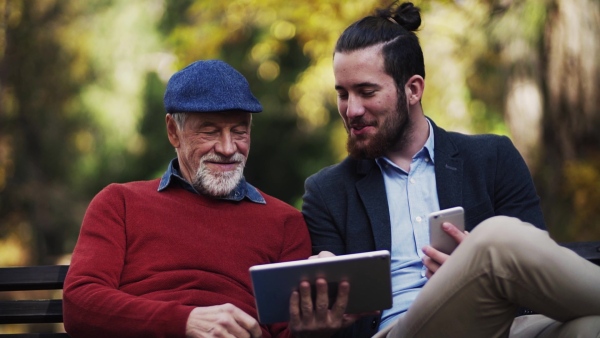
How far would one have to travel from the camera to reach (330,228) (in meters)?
4.07

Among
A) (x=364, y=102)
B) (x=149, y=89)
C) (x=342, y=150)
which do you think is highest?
(x=364, y=102)

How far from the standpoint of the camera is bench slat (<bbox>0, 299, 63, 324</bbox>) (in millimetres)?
4184

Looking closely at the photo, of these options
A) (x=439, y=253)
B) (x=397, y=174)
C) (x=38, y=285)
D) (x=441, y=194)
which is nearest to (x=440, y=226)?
(x=439, y=253)

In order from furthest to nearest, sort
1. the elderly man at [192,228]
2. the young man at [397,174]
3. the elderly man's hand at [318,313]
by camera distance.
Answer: the young man at [397,174] < the elderly man at [192,228] < the elderly man's hand at [318,313]

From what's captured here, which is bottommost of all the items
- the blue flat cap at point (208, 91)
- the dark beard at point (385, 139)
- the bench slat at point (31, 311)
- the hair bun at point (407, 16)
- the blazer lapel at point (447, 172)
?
the bench slat at point (31, 311)

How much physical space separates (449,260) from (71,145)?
10798mm

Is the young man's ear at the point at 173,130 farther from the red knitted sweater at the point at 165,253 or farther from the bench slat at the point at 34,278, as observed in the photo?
the bench slat at the point at 34,278

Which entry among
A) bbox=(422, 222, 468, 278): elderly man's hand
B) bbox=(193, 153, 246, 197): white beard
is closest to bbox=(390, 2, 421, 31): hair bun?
bbox=(193, 153, 246, 197): white beard

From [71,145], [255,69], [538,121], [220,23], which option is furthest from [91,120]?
[538,121]

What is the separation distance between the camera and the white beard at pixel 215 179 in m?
3.92

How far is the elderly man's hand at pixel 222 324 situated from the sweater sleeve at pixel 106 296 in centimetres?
4

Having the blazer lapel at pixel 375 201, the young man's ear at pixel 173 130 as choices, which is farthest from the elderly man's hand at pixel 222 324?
the young man's ear at pixel 173 130

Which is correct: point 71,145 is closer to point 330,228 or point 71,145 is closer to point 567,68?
point 567,68

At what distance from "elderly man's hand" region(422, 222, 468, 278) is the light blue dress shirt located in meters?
0.34
